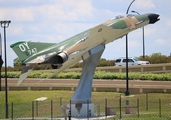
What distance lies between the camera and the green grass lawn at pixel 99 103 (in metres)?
42.2

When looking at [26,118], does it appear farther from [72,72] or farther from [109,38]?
[72,72]

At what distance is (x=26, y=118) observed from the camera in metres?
41.4

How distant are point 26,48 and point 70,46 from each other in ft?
10.2

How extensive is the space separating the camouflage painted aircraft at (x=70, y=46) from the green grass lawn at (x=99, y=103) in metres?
3.08

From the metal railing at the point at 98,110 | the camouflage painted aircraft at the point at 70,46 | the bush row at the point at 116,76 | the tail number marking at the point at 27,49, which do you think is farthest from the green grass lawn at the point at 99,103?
the bush row at the point at 116,76

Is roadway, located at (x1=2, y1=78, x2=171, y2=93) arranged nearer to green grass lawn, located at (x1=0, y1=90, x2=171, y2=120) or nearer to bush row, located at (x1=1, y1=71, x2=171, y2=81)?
bush row, located at (x1=1, y1=71, x2=171, y2=81)

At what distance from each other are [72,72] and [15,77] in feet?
21.8

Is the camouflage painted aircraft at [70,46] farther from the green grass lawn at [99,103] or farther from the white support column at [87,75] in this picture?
the green grass lawn at [99,103]

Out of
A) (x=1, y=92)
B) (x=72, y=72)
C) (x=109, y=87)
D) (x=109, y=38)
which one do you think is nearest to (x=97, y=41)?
(x=109, y=38)

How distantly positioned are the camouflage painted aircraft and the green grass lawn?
3083mm

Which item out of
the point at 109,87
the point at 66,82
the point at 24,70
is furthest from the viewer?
the point at 66,82

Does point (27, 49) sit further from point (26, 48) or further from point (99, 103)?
point (99, 103)

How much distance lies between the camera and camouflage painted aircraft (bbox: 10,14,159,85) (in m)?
38.0

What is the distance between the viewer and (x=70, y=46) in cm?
3922
